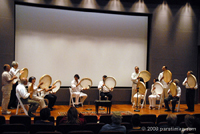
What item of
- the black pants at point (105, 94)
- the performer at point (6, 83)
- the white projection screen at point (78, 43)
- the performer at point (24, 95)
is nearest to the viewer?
the performer at point (24, 95)

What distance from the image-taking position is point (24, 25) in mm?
7980

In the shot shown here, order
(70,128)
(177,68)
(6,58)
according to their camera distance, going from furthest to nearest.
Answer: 1. (177,68)
2. (6,58)
3. (70,128)

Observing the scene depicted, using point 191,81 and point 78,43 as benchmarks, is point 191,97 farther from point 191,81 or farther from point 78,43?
point 78,43

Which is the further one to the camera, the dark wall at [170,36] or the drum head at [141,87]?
the dark wall at [170,36]

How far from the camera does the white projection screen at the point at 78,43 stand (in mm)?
8062

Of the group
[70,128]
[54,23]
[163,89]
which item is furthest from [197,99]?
[70,128]

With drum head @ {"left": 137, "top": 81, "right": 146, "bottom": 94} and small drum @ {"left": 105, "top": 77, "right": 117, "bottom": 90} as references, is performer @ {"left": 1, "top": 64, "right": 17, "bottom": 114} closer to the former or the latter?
small drum @ {"left": 105, "top": 77, "right": 117, "bottom": 90}

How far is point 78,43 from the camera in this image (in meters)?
8.70

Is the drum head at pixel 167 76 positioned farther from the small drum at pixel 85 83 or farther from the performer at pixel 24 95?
the performer at pixel 24 95

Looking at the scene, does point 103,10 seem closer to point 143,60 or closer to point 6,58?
point 143,60

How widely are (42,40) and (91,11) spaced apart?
230 centimetres

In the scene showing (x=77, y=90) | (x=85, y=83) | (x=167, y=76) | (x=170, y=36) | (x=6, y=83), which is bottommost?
(x=77, y=90)

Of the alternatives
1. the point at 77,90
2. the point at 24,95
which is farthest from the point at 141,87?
the point at 24,95

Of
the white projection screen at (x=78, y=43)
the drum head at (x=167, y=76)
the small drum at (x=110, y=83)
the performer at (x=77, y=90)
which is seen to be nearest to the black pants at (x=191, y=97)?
the drum head at (x=167, y=76)
